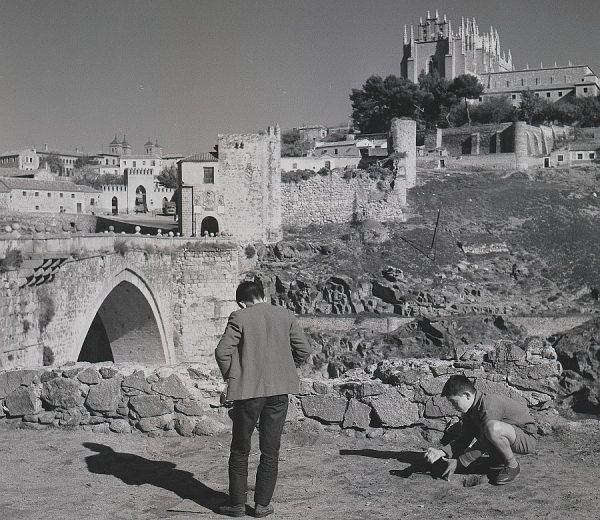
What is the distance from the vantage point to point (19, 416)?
26.7ft

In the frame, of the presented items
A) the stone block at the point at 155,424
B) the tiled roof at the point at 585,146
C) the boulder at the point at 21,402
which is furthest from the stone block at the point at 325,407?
the tiled roof at the point at 585,146

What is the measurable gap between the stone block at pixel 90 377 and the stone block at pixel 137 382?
0.98 ft

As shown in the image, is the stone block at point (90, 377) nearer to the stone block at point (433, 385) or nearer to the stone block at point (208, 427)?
the stone block at point (208, 427)

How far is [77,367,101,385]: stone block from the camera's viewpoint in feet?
26.3

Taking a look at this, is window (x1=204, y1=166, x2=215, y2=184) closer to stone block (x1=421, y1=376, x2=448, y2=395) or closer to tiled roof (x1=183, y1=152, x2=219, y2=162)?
tiled roof (x1=183, y1=152, x2=219, y2=162)

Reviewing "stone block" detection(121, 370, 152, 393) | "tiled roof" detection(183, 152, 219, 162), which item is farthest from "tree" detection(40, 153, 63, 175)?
"stone block" detection(121, 370, 152, 393)

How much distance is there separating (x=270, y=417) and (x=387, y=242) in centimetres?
3833

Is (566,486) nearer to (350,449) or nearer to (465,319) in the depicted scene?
(350,449)

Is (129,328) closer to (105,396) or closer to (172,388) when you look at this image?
(105,396)

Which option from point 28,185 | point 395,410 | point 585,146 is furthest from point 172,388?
point 585,146

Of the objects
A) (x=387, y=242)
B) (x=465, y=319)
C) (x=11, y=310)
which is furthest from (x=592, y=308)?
(x=11, y=310)

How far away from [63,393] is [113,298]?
18480 mm

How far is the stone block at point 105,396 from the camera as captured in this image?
793 centimetres

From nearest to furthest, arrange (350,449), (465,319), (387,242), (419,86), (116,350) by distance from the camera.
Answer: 1. (350,449)
2. (116,350)
3. (465,319)
4. (387,242)
5. (419,86)
